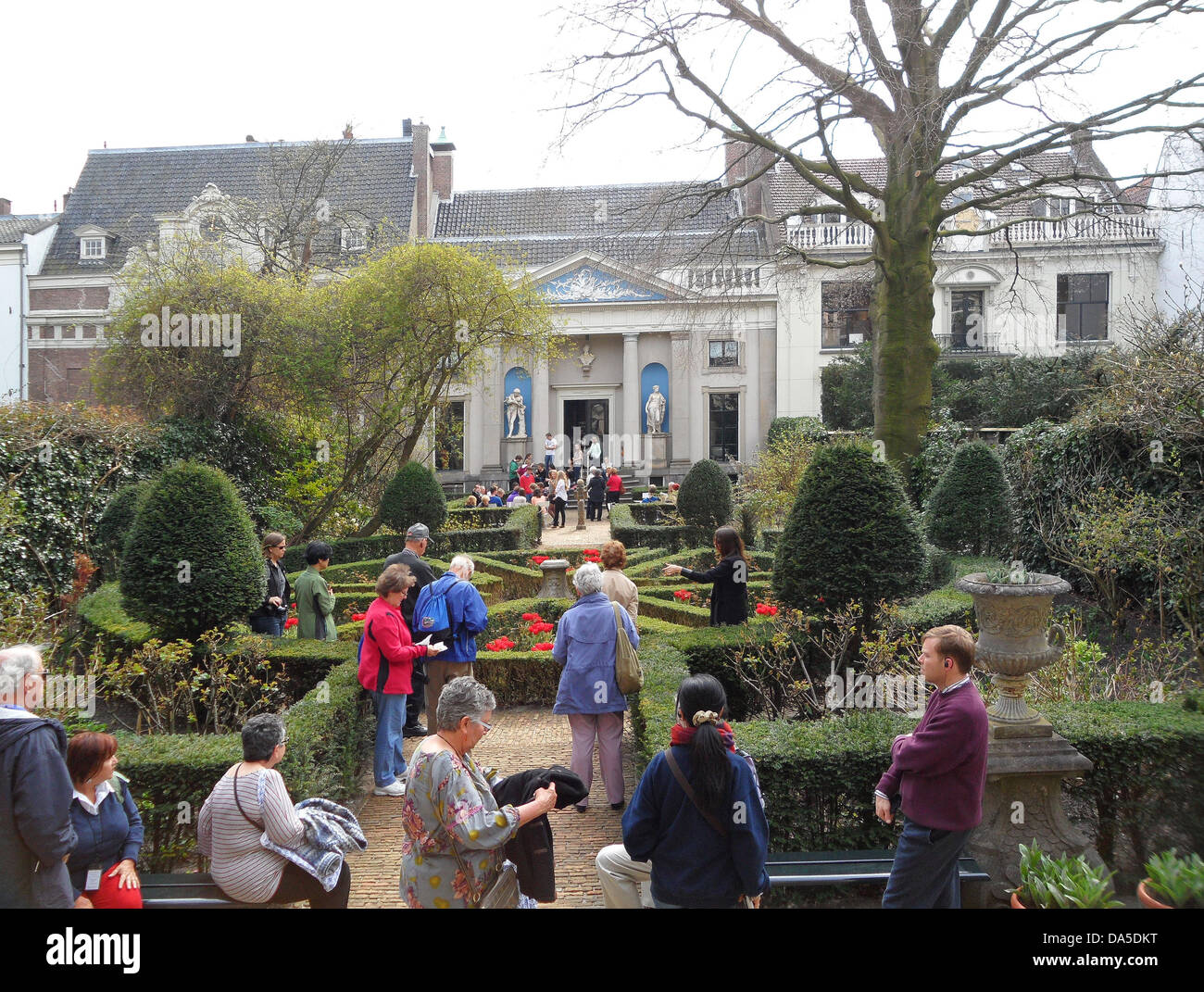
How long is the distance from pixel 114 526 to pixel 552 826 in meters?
8.64

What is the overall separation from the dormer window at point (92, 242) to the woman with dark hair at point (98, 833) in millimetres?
34339

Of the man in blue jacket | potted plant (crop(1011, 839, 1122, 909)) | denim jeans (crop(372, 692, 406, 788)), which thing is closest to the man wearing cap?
the man in blue jacket

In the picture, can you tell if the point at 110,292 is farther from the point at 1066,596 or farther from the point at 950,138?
the point at 1066,596

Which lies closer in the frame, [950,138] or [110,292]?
[950,138]

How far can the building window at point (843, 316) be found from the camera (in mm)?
33219

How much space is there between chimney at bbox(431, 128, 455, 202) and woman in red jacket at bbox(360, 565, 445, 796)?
33994 millimetres

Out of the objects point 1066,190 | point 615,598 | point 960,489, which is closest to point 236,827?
point 615,598

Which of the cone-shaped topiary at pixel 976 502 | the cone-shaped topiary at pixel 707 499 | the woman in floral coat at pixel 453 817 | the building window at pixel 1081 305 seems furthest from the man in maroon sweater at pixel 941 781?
the building window at pixel 1081 305

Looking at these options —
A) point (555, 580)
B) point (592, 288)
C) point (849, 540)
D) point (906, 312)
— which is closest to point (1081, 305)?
point (592, 288)

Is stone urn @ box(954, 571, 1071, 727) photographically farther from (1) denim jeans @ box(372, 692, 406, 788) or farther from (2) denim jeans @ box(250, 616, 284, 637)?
(2) denim jeans @ box(250, 616, 284, 637)

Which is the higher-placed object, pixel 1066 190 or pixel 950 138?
pixel 1066 190

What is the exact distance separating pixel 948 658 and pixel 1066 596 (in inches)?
350
